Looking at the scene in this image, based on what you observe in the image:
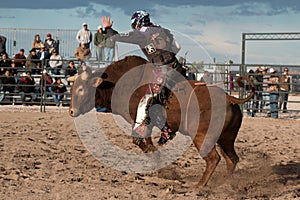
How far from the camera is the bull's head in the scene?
5.86 metres

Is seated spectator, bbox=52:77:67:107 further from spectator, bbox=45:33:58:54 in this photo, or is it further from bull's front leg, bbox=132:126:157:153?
bull's front leg, bbox=132:126:157:153

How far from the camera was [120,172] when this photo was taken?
6.10 metres

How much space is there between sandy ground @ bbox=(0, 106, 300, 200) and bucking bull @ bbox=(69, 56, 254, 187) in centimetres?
42

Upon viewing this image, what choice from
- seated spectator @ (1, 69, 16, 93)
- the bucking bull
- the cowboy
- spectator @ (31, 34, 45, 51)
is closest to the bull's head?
the bucking bull

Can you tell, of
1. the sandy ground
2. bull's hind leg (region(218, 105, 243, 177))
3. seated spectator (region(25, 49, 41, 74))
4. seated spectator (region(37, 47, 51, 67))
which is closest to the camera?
the sandy ground

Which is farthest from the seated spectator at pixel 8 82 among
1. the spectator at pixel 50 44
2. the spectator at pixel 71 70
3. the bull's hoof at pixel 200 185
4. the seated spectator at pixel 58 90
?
the bull's hoof at pixel 200 185

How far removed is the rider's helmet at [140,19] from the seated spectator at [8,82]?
821cm

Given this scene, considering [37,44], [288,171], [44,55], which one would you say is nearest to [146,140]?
[288,171]

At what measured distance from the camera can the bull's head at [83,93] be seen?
5.86 meters

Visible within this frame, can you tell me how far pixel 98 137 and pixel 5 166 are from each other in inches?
113

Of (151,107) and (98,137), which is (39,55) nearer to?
(98,137)

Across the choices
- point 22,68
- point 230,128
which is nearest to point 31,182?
point 230,128

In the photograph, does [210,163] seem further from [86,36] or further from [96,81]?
[86,36]

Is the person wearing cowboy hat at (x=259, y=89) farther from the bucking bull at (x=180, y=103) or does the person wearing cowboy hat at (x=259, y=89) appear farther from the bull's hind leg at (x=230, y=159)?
the bucking bull at (x=180, y=103)
